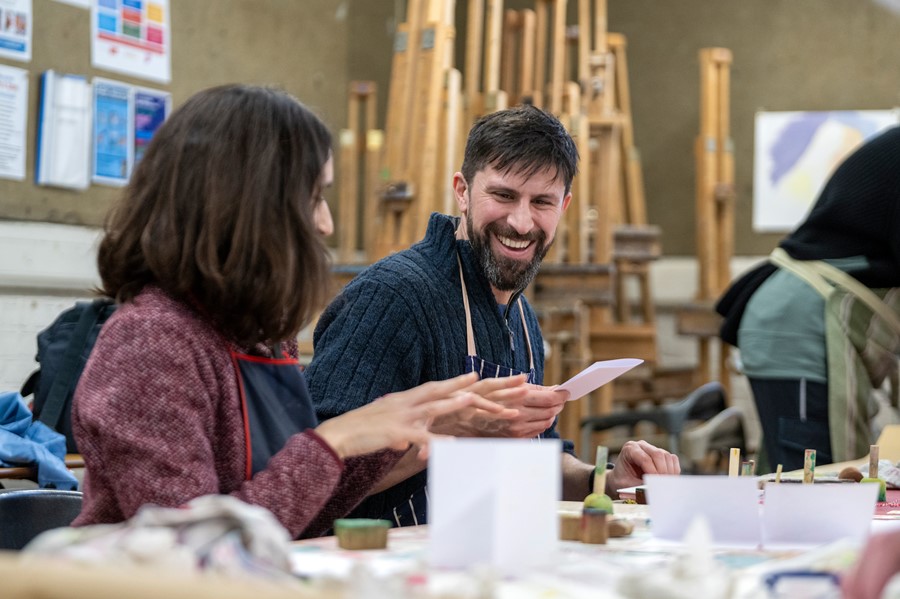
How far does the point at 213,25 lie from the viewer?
6512 mm

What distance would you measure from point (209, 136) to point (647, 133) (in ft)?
23.8

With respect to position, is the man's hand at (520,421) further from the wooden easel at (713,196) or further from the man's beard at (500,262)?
the wooden easel at (713,196)

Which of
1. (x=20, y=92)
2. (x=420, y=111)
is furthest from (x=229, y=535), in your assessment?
(x=20, y=92)

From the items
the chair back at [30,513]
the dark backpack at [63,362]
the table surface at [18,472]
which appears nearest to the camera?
the chair back at [30,513]

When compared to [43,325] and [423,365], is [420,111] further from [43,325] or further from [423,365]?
[423,365]

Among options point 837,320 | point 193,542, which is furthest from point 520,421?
point 837,320

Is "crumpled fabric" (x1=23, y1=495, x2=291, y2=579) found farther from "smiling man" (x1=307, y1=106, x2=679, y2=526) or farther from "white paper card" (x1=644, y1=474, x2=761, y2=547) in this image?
"smiling man" (x1=307, y1=106, x2=679, y2=526)

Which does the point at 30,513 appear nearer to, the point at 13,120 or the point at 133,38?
the point at 13,120

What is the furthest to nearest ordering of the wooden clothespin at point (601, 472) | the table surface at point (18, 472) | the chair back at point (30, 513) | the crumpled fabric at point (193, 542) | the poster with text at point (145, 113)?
the poster with text at point (145, 113) < the table surface at point (18, 472) < the chair back at point (30, 513) < the wooden clothespin at point (601, 472) < the crumpled fabric at point (193, 542)

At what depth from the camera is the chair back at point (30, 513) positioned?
1.95m

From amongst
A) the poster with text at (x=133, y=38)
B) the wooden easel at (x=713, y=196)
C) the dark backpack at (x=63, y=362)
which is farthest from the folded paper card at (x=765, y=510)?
the wooden easel at (x=713, y=196)

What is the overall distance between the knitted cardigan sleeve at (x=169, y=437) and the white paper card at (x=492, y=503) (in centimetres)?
35

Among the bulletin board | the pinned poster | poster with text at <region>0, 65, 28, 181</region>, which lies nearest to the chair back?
the bulletin board

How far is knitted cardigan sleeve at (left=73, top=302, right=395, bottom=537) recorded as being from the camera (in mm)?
1509
